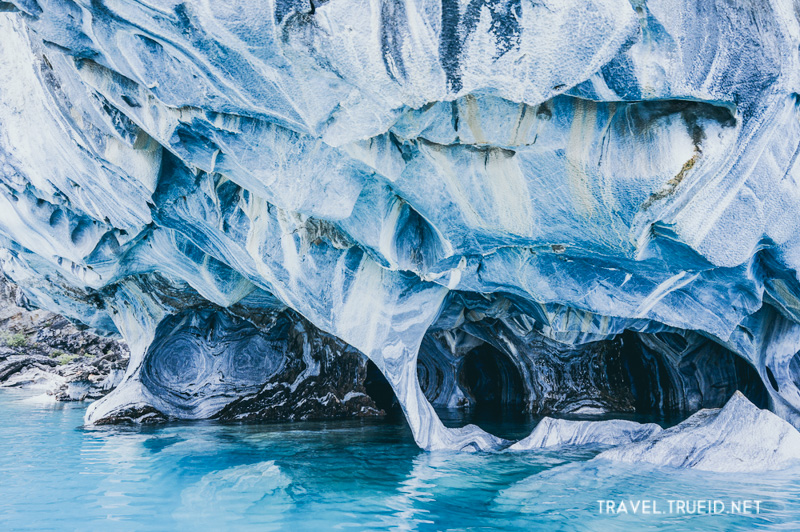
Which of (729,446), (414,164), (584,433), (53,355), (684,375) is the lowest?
(584,433)

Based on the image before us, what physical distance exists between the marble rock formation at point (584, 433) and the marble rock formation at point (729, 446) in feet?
2.94

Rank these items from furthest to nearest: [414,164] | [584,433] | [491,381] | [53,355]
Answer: [53,355], [491,381], [584,433], [414,164]

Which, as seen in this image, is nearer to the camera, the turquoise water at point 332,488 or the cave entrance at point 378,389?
the turquoise water at point 332,488

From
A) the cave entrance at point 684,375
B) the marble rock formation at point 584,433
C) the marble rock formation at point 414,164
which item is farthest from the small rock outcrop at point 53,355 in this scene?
the cave entrance at point 684,375

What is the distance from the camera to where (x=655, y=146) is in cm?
464

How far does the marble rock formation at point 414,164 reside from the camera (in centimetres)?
382

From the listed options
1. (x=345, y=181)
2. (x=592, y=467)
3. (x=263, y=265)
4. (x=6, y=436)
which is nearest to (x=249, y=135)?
(x=345, y=181)

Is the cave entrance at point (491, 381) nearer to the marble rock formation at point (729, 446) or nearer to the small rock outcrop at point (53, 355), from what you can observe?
the marble rock formation at point (729, 446)

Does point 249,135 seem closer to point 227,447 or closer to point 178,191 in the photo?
point 178,191

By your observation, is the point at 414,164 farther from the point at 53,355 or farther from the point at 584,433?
the point at 53,355

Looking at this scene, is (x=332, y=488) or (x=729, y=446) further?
(x=729, y=446)

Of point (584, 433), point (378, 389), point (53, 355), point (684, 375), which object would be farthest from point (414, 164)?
point (53, 355)

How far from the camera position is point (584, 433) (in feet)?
25.3

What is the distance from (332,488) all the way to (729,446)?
429 cm
